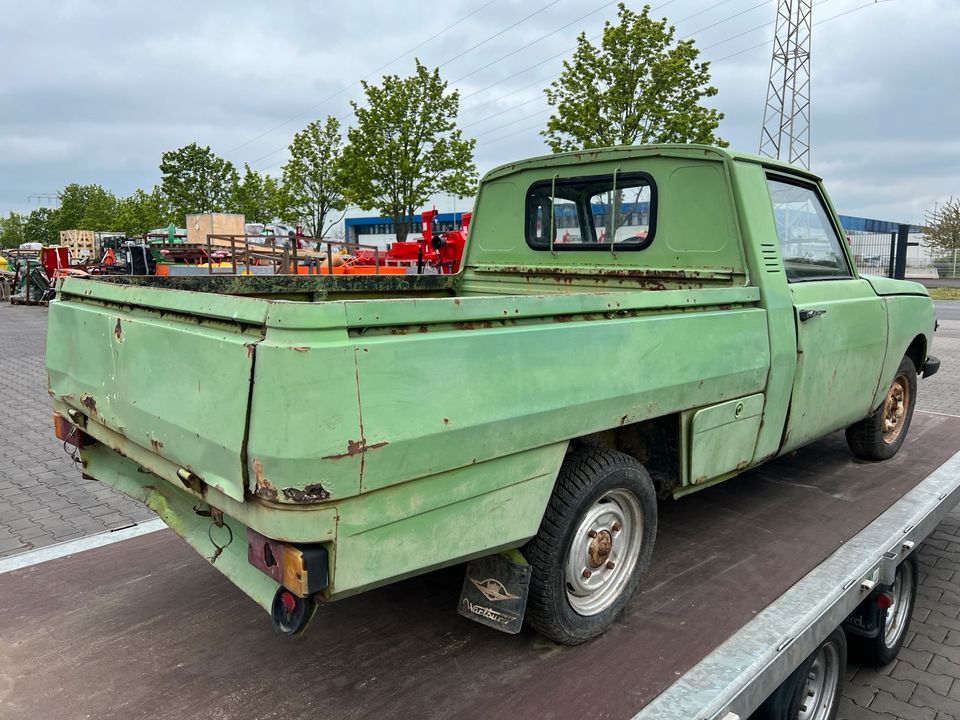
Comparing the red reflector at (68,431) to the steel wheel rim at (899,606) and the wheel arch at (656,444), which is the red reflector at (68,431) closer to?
the wheel arch at (656,444)

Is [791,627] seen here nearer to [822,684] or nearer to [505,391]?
[822,684]

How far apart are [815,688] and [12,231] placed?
9999 centimetres

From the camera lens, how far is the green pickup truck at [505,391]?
6.03 ft

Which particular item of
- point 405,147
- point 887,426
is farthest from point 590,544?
point 405,147

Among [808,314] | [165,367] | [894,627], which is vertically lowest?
[894,627]

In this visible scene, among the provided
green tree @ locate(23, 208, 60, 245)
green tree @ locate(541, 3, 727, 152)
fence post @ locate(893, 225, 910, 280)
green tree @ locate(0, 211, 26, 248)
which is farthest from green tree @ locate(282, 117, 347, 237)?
green tree @ locate(0, 211, 26, 248)

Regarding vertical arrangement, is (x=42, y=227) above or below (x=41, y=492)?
above

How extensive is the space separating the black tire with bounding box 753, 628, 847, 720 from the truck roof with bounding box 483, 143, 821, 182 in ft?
6.91

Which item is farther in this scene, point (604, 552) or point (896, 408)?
A: point (896, 408)

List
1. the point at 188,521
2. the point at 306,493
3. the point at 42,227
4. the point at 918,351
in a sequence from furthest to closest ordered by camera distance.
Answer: the point at 42,227 < the point at 918,351 < the point at 188,521 < the point at 306,493

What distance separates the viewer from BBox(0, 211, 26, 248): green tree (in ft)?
268

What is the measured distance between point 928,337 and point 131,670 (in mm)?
5099

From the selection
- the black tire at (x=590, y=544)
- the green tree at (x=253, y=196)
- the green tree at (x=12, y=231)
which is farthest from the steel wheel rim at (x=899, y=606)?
the green tree at (x=12, y=231)

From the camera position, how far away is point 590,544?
8.54 feet
